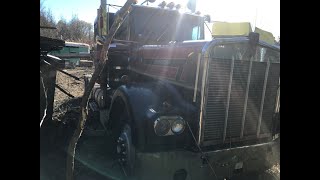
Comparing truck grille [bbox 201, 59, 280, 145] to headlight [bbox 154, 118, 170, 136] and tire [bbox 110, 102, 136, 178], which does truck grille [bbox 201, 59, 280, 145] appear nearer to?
headlight [bbox 154, 118, 170, 136]

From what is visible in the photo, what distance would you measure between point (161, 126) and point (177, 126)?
0.64ft

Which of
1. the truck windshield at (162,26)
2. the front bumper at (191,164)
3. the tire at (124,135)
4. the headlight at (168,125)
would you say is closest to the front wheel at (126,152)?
Result: the tire at (124,135)

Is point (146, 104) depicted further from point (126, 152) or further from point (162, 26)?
point (162, 26)

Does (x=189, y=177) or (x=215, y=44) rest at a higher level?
(x=215, y=44)

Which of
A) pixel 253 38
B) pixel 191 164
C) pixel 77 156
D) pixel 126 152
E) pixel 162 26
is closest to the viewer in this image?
pixel 191 164

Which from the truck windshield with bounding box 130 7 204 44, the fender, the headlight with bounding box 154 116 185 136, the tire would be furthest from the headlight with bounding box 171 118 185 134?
the truck windshield with bounding box 130 7 204 44

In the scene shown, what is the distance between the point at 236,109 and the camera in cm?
412

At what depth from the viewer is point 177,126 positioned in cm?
386

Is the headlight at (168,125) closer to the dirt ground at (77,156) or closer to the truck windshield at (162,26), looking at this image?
the dirt ground at (77,156)

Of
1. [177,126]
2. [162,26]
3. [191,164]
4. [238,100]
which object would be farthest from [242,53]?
[162,26]
